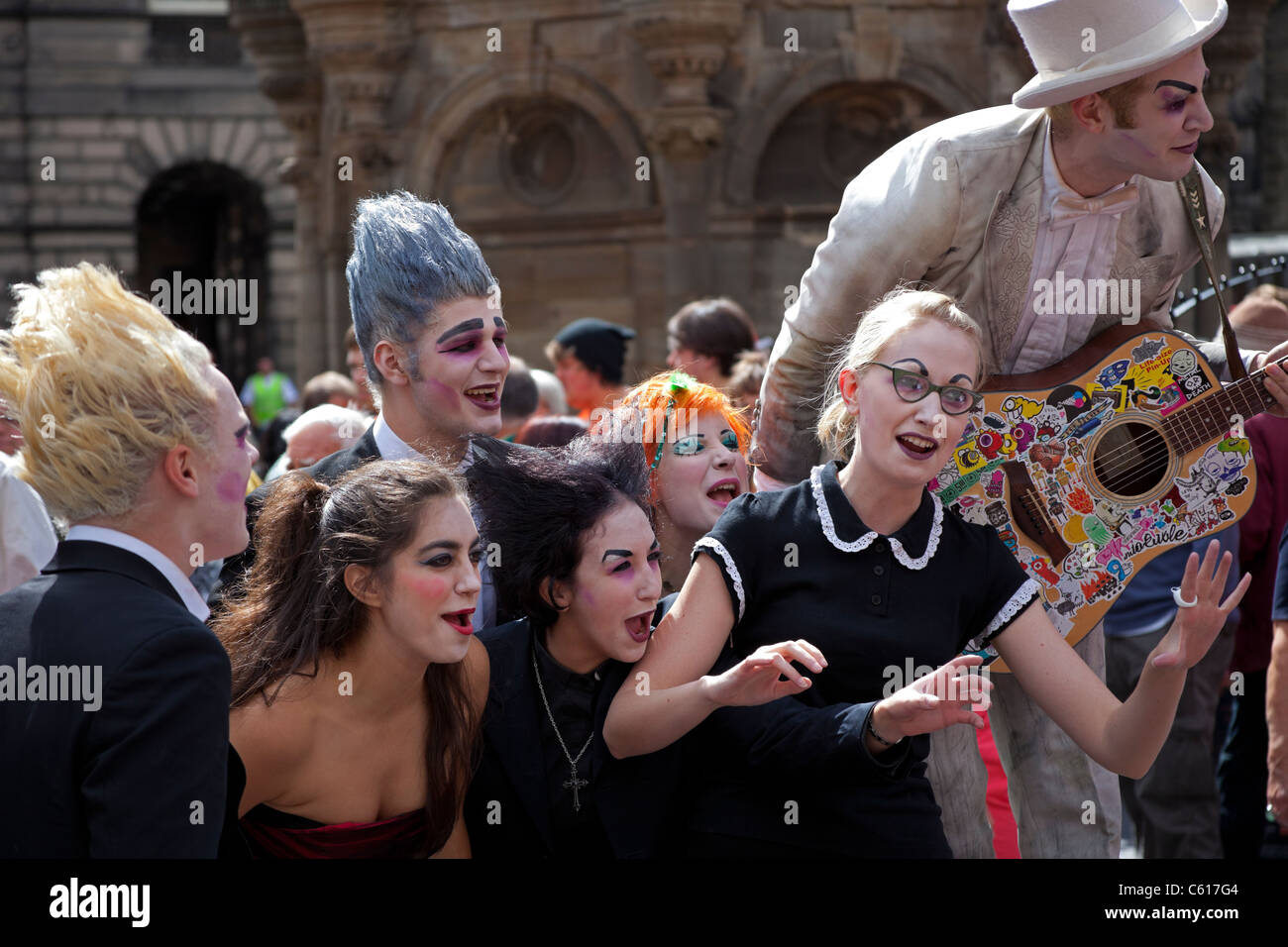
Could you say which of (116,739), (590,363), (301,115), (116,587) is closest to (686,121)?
(590,363)

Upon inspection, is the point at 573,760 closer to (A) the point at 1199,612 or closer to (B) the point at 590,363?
(A) the point at 1199,612

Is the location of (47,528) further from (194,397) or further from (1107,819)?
(1107,819)

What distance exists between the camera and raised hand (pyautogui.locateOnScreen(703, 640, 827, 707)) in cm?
277

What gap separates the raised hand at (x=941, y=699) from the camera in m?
2.71

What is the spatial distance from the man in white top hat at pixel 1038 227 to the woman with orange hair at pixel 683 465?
26cm

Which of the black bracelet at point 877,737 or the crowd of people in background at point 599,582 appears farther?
the black bracelet at point 877,737

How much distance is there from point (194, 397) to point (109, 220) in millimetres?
30457

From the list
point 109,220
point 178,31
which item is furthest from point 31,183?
point 178,31

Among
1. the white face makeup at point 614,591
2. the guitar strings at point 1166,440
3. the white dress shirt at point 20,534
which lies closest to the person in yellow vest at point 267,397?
the white dress shirt at point 20,534

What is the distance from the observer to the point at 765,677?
2818mm

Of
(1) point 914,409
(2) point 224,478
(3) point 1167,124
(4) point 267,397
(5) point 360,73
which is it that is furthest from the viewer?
(4) point 267,397

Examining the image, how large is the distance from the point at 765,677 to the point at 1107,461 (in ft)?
4.47

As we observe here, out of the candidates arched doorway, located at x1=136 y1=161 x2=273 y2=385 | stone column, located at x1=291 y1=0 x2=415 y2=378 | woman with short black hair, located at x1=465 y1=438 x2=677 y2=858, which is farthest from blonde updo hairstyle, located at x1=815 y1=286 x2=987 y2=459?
arched doorway, located at x1=136 y1=161 x2=273 y2=385

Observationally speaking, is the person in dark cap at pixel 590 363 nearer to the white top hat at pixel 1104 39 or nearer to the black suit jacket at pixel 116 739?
the white top hat at pixel 1104 39
